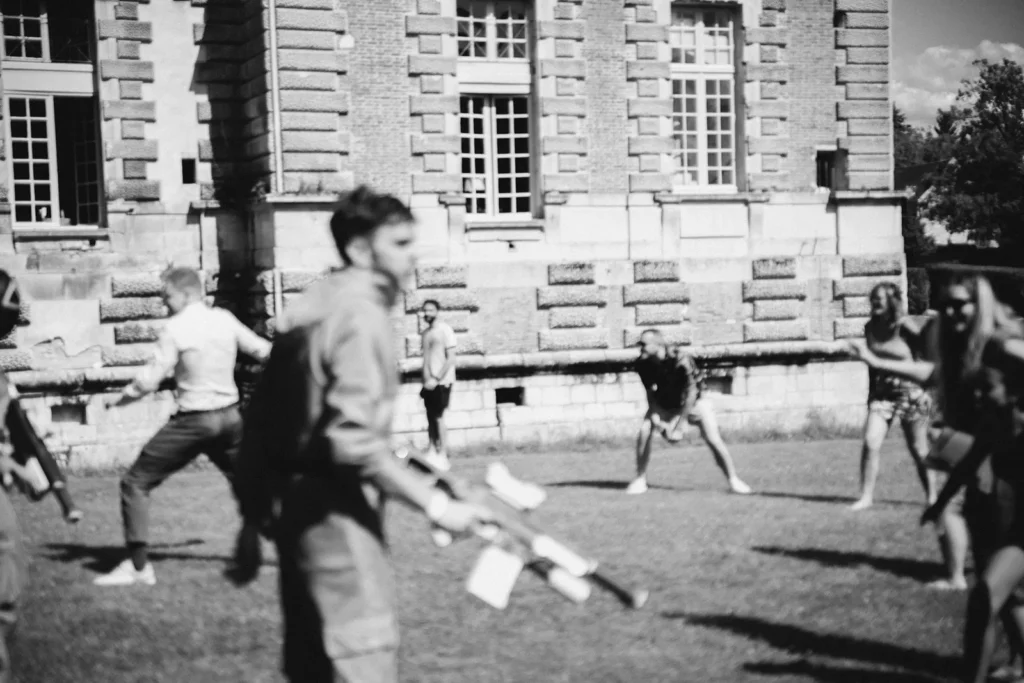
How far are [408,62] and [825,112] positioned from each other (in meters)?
6.66

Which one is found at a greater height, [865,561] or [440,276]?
[440,276]

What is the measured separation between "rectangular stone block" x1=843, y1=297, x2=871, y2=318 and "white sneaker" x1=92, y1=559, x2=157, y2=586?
14.4 metres

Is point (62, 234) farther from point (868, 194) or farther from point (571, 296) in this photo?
point (868, 194)

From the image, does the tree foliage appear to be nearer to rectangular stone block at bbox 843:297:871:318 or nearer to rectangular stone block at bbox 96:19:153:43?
rectangular stone block at bbox 843:297:871:318

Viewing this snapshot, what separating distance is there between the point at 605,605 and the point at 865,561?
2382 millimetres

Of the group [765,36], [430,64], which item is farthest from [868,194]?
[430,64]

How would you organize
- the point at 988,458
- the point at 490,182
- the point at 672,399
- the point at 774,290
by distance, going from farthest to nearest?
the point at 774,290 < the point at 490,182 < the point at 672,399 < the point at 988,458

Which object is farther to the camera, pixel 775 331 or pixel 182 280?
pixel 775 331

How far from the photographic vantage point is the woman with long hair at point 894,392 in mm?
12477

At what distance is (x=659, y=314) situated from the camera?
21.3m

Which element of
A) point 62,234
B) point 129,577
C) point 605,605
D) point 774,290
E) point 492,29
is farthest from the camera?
point 774,290

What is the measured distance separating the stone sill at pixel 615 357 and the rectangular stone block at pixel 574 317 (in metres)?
0.41

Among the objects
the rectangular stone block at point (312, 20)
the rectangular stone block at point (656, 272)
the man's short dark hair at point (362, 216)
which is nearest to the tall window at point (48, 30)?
the rectangular stone block at point (312, 20)

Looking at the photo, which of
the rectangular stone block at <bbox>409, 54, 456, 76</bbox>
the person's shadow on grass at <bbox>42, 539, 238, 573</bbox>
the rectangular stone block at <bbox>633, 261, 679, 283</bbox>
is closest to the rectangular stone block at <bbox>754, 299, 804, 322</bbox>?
the rectangular stone block at <bbox>633, 261, 679, 283</bbox>
